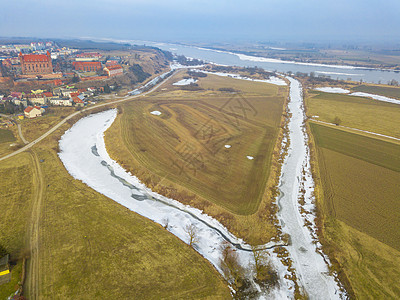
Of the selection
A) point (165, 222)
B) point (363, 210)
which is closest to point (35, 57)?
point (165, 222)

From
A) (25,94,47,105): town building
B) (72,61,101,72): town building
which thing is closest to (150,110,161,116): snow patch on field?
(25,94,47,105): town building

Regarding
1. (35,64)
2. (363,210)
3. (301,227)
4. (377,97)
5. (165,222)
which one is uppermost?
(35,64)

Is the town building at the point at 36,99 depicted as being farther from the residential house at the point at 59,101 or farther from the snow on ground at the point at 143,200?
the snow on ground at the point at 143,200

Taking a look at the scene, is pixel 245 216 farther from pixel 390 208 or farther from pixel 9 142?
pixel 9 142

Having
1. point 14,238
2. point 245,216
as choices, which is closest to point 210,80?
point 245,216

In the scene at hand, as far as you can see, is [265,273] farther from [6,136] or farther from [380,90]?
[380,90]

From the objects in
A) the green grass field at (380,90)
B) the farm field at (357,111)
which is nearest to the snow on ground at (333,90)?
the green grass field at (380,90)
